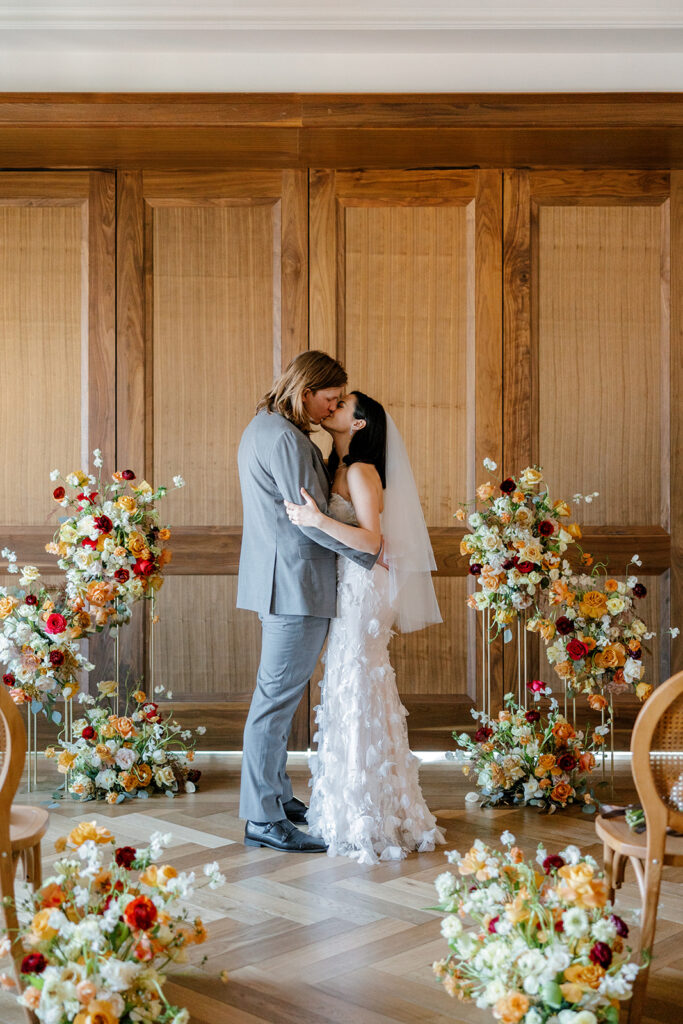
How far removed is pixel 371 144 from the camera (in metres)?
4.69

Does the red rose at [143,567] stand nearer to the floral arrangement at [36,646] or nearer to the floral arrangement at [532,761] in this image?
the floral arrangement at [36,646]

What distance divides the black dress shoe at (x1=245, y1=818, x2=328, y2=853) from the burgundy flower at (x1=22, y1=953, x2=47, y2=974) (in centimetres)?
Answer: 171

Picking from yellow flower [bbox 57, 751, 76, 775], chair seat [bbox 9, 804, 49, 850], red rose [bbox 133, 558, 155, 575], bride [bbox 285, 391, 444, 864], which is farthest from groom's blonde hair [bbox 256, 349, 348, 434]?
yellow flower [bbox 57, 751, 76, 775]

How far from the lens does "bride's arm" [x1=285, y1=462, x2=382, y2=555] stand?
3531 mm

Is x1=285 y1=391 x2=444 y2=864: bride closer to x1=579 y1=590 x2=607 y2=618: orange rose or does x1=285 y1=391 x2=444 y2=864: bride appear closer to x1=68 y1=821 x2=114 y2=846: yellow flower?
x1=579 y1=590 x2=607 y2=618: orange rose

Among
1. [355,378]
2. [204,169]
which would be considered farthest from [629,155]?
[204,169]

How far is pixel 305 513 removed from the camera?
353 centimetres

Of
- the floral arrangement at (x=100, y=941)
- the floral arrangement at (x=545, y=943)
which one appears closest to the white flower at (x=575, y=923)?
the floral arrangement at (x=545, y=943)

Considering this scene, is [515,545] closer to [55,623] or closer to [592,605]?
[592,605]

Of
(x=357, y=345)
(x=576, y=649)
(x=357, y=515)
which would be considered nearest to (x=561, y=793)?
(x=576, y=649)

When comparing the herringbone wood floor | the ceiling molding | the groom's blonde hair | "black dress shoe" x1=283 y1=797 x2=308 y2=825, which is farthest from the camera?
the ceiling molding

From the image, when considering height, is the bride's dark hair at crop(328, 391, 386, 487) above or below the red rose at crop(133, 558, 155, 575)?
above

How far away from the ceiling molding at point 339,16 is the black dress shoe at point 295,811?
327 centimetres

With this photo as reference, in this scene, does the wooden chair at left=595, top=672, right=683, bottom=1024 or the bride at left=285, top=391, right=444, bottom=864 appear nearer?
the wooden chair at left=595, top=672, right=683, bottom=1024
